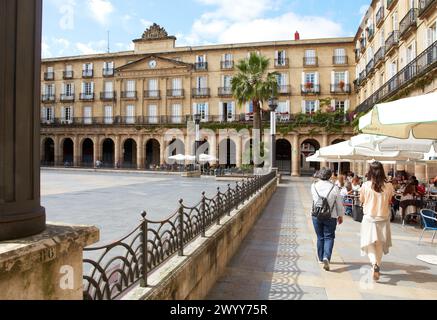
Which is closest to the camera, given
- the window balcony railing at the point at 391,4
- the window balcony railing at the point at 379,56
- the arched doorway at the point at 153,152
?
the window balcony railing at the point at 391,4

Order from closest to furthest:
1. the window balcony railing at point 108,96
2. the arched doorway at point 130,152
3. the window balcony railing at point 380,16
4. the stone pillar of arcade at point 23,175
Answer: the stone pillar of arcade at point 23,175 < the window balcony railing at point 380,16 < the window balcony railing at point 108,96 < the arched doorway at point 130,152

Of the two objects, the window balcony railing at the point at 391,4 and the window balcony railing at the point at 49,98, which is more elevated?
the window balcony railing at the point at 391,4

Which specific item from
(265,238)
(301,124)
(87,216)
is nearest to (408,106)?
(265,238)

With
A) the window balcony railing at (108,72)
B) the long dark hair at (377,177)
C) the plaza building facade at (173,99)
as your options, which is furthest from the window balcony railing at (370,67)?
the window balcony railing at (108,72)

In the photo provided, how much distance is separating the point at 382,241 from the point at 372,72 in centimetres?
2758

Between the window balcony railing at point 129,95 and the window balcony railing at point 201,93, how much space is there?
8.07 m

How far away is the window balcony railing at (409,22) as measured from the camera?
63.0 ft

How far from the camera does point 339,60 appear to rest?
40.2 meters

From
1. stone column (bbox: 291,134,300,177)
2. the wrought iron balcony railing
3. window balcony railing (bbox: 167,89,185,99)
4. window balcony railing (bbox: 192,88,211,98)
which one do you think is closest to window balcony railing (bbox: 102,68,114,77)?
the wrought iron balcony railing

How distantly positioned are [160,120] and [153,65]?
721 centimetres

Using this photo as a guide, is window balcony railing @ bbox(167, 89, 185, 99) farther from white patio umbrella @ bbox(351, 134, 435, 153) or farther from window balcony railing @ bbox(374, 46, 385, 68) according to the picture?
white patio umbrella @ bbox(351, 134, 435, 153)

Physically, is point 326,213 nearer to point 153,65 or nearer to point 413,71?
point 413,71

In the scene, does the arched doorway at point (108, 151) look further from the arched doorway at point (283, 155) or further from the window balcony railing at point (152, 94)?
the arched doorway at point (283, 155)

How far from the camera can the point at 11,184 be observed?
1842 mm
